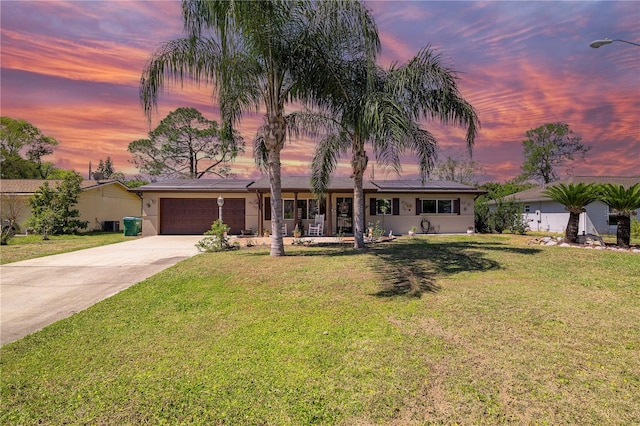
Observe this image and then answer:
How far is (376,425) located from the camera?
228cm

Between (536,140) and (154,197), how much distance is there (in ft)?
139

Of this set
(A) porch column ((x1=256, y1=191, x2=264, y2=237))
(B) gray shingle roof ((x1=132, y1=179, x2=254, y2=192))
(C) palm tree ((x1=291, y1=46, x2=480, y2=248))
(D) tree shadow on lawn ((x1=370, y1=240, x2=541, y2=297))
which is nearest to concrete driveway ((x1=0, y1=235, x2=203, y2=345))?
(D) tree shadow on lawn ((x1=370, y1=240, x2=541, y2=297))

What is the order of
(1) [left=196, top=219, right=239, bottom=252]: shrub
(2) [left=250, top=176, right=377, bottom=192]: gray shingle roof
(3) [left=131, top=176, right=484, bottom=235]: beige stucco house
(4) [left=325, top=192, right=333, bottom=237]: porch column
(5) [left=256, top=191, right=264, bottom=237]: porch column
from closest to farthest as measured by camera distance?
1. (1) [left=196, top=219, right=239, bottom=252]: shrub
2. (2) [left=250, top=176, right=377, bottom=192]: gray shingle roof
3. (4) [left=325, top=192, right=333, bottom=237]: porch column
4. (5) [left=256, top=191, right=264, bottom=237]: porch column
5. (3) [left=131, top=176, right=484, bottom=235]: beige stucco house

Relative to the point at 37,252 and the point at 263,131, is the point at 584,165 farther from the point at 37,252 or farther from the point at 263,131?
the point at 37,252

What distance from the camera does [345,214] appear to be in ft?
60.6

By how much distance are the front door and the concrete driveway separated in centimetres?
947

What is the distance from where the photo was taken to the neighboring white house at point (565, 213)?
19109 millimetres

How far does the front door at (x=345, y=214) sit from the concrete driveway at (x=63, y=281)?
947 cm

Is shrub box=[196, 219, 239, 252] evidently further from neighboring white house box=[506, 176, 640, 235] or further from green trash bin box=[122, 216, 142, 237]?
neighboring white house box=[506, 176, 640, 235]

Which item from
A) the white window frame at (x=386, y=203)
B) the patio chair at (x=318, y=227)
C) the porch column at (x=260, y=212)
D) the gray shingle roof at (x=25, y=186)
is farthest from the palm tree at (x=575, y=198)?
the gray shingle roof at (x=25, y=186)

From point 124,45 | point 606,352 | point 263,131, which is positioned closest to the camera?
point 606,352

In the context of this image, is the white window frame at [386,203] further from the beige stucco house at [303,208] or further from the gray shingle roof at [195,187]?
the gray shingle roof at [195,187]

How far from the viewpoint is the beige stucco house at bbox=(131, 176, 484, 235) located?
17.9m

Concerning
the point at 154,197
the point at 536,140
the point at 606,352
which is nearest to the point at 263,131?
the point at 606,352
